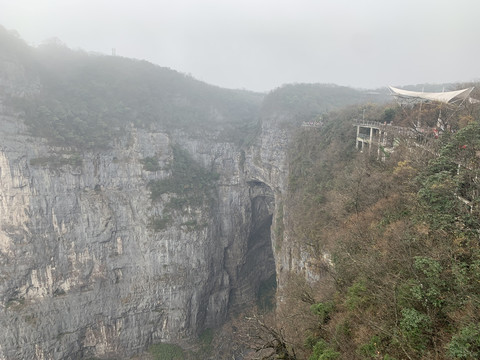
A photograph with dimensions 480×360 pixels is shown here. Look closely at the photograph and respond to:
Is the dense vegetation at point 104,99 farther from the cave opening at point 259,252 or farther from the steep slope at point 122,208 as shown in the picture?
the cave opening at point 259,252

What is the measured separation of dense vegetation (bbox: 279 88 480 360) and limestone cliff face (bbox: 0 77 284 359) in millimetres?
19137

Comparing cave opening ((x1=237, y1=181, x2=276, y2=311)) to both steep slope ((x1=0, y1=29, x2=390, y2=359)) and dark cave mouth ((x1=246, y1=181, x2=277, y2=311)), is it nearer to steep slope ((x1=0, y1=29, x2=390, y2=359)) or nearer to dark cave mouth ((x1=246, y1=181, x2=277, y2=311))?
dark cave mouth ((x1=246, y1=181, x2=277, y2=311))

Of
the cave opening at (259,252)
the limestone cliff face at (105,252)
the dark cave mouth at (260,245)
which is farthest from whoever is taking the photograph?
the dark cave mouth at (260,245)

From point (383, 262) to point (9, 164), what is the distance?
94.4ft

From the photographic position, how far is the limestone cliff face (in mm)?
25047

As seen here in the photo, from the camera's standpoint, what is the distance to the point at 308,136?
2833 centimetres

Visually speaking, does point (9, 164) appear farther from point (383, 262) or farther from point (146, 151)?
point (383, 262)

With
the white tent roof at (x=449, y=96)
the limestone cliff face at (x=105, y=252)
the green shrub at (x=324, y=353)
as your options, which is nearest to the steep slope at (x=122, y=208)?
the limestone cliff face at (x=105, y=252)

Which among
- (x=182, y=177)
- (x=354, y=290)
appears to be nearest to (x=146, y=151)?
(x=182, y=177)

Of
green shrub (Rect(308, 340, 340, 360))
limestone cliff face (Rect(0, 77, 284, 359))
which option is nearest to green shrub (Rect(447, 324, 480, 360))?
green shrub (Rect(308, 340, 340, 360))

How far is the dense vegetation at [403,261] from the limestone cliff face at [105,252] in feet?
62.8

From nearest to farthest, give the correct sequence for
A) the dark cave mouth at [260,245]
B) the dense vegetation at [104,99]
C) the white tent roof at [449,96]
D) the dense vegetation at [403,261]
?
1. the dense vegetation at [403,261]
2. the white tent roof at [449,96]
3. the dense vegetation at [104,99]
4. the dark cave mouth at [260,245]

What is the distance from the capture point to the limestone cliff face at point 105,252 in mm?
25047

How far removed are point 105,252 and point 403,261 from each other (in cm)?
2757
